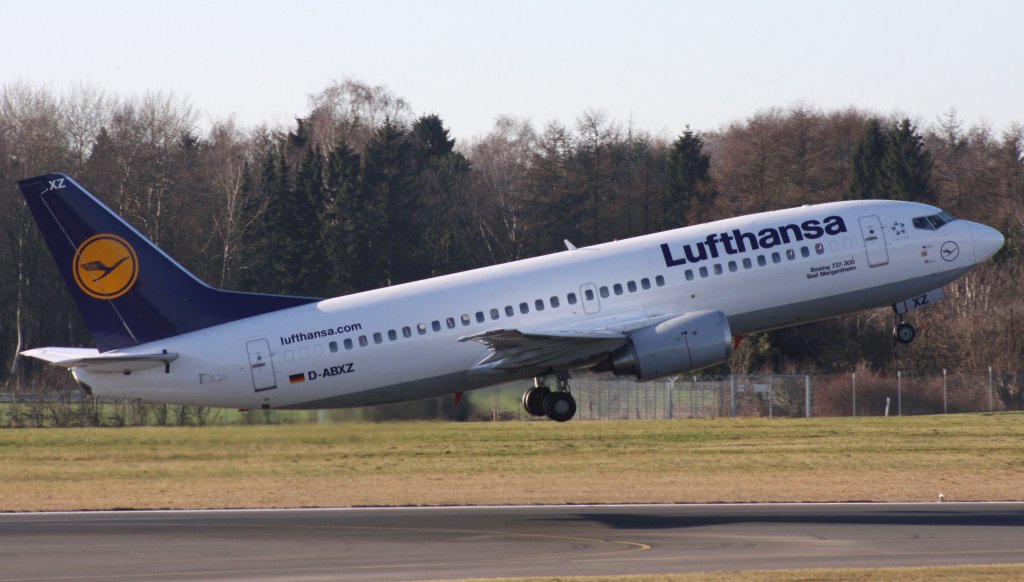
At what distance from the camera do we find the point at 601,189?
12006 centimetres

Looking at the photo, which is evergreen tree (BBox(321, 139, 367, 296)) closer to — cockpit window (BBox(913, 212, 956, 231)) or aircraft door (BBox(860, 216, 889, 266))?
cockpit window (BBox(913, 212, 956, 231))

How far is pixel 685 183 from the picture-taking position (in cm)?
11862

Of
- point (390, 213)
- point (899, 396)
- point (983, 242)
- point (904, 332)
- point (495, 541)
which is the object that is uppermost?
point (390, 213)

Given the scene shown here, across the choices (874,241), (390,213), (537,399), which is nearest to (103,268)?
(537,399)

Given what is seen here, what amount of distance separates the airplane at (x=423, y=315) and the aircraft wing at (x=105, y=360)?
0.31ft

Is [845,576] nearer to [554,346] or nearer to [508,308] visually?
[554,346]

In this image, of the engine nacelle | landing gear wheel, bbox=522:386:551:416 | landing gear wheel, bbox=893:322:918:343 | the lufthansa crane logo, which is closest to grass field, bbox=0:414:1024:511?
landing gear wheel, bbox=522:386:551:416

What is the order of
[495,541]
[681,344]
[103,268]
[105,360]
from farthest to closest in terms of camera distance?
[103,268]
[681,344]
[105,360]
[495,541]

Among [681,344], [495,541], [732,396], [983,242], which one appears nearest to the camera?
[495,541]

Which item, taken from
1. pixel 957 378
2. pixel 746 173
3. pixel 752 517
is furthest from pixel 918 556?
pixel 746 173

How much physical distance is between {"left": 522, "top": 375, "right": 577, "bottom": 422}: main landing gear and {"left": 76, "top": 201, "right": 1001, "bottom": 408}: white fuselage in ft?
2.28

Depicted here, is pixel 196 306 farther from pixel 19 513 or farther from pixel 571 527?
pixel 571 527

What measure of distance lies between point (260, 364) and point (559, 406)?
8727 mm

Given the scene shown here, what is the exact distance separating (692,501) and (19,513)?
20011 mm
